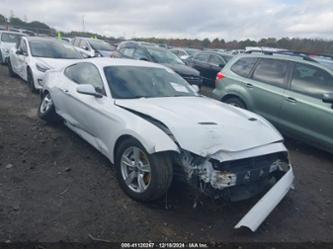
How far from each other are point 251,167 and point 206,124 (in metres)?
0.67

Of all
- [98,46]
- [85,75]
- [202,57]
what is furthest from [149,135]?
[98,46]

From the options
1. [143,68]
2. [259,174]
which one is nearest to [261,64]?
[143,68]

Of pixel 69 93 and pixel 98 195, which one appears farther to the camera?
pixel 69 93

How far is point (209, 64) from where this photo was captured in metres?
12.9

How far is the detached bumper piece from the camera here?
2.95m

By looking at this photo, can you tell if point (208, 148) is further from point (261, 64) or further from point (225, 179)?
point (261, 64)

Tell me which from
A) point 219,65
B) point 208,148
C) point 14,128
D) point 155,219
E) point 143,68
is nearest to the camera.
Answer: point 208,148

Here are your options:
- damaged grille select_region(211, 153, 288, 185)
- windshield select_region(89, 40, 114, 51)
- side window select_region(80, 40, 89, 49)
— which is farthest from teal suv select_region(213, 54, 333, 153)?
side window select_region(80, 40, 89, 49)

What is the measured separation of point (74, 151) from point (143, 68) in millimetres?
1708

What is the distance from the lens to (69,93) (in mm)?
5012

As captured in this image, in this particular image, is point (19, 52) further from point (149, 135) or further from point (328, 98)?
point (328, 98)

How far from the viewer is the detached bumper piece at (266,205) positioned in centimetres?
295

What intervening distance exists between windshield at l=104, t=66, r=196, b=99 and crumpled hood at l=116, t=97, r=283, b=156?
20 cm

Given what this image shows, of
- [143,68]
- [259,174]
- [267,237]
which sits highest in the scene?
[143,68]
